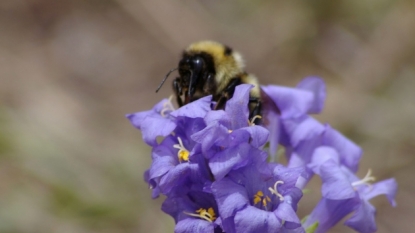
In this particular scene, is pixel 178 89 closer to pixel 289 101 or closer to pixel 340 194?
pixel 289 101

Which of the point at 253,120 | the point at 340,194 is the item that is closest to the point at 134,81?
the point at 253,120

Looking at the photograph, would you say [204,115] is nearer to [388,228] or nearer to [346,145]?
[346,145]

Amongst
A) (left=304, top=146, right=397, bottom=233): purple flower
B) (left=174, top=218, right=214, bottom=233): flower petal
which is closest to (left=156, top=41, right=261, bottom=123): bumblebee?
(left=304, top=146, right=397, bottom=233): purple flower

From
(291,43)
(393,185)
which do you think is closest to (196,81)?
(393,185)

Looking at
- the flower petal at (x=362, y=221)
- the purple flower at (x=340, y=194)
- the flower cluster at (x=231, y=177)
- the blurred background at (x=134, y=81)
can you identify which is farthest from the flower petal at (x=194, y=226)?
the blurred background at (x=134, y=81)

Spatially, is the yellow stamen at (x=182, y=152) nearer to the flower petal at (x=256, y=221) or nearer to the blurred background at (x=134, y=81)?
the flower petal at (x=256, y=221)

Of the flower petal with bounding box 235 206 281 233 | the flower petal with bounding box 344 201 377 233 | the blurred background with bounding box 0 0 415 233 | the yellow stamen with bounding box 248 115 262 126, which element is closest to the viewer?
the flower petal with bounding box 235 206 281 233

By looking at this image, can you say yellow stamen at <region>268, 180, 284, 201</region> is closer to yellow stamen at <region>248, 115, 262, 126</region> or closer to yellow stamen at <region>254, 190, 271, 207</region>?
yellow stamen at <region>254, 190, 271, 207</region>
